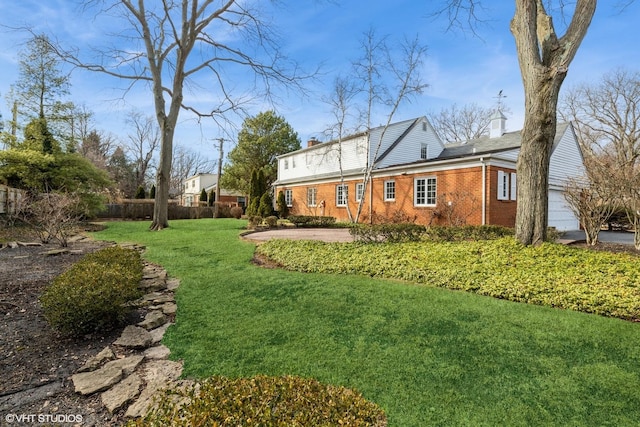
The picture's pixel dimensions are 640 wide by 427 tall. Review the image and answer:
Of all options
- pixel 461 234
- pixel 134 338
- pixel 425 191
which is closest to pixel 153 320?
pixel 134 338

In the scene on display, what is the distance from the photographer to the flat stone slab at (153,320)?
3.59 metres

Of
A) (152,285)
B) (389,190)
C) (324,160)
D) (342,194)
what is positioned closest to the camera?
(152,285)

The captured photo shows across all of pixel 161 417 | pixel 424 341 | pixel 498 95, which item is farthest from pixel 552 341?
pixel 498 95

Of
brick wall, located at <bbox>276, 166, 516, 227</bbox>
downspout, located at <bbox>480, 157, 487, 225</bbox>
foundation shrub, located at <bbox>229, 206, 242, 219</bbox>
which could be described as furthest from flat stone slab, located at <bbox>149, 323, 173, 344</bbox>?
foundation shrub, located at <bbox>229, 206, 242, 219</bbox>

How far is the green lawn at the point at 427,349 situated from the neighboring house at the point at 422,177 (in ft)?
31.3

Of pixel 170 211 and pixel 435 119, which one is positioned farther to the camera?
pixel 435 119

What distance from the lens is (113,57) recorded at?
1435cm

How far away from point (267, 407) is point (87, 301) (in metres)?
2.88

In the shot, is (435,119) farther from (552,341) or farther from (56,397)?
(56,397)

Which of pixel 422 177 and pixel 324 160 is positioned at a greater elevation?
pixel 324 160

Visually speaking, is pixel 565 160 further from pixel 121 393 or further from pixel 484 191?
pixel 121 393

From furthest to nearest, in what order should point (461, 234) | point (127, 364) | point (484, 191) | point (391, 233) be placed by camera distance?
point (484, 191)
point (461, 234)
point (391, 233)
point (127, 364)

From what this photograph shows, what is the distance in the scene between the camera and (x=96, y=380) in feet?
8.08

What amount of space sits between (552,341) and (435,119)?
34868 mm
